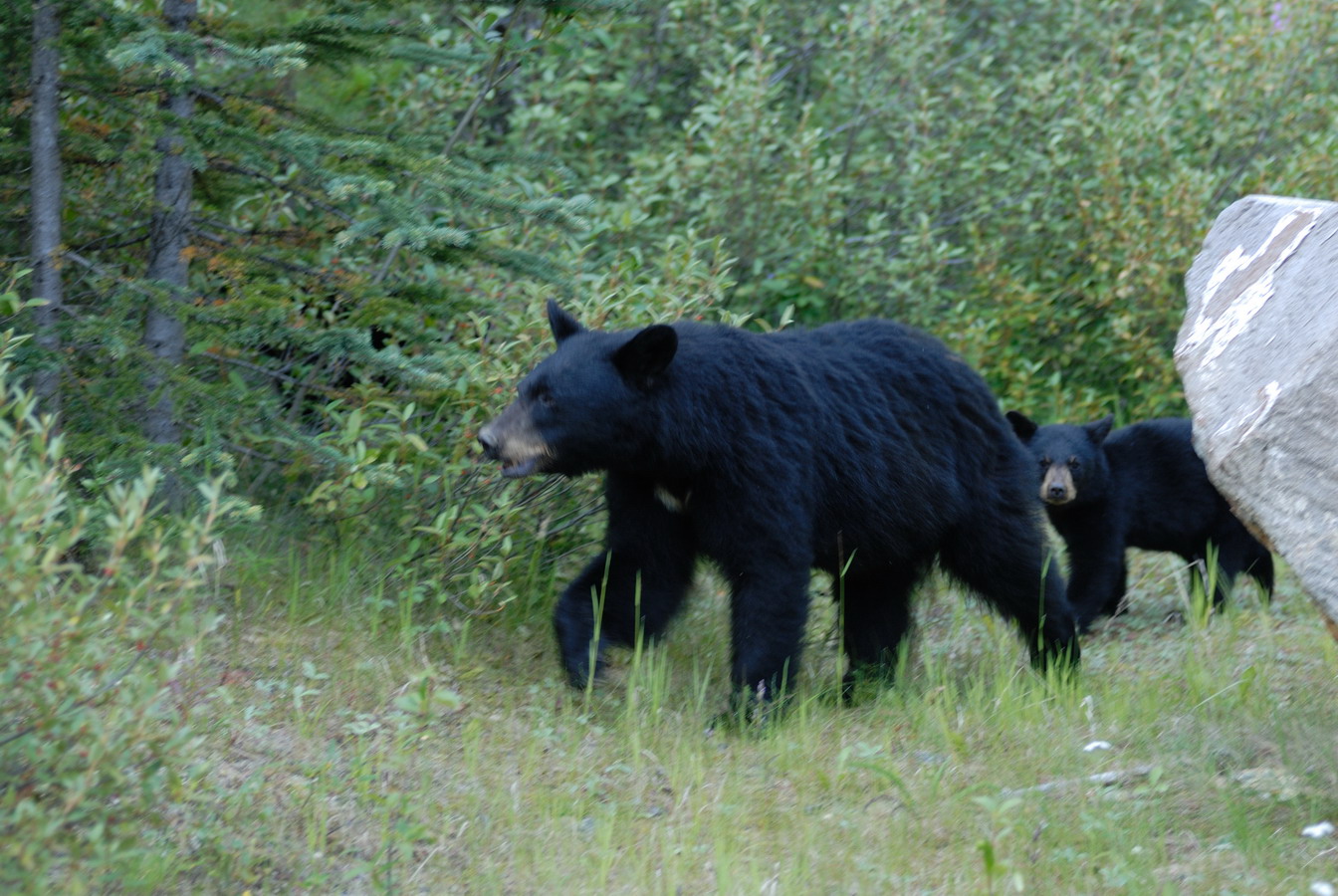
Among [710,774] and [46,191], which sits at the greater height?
[46,191]

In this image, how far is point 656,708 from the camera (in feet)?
15.9

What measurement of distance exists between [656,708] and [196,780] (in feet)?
5.61

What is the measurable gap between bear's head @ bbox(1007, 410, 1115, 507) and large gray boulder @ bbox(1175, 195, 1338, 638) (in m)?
2.25

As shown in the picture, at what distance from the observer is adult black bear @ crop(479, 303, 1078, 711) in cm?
489

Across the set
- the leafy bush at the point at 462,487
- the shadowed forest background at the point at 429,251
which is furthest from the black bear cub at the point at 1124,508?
the leafy bush at the point at 462,487

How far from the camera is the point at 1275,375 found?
4035 mm

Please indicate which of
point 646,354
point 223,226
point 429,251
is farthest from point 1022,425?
point 223,226

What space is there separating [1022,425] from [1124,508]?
0.71 metres

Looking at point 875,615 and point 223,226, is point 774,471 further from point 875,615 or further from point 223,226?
point 223,226

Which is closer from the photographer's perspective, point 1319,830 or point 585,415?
point 1319,830

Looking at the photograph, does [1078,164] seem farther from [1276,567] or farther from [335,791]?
[335,791]

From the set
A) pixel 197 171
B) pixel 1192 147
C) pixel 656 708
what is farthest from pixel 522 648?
pixel 1192 147

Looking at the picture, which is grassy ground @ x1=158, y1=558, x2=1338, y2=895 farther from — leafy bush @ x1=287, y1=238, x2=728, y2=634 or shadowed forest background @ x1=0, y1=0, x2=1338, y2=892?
leafy bush @ x1=287, y1=238, x2=728, y2=634

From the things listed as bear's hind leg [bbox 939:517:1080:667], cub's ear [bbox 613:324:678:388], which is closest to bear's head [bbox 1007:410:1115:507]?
bear's hind leg [bbox 939:517:1080:667]
